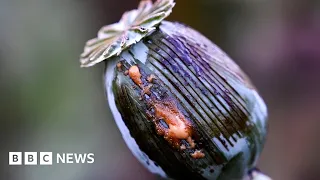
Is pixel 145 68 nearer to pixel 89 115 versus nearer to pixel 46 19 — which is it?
pixel 89 115

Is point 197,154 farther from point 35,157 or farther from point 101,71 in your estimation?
point 101,71

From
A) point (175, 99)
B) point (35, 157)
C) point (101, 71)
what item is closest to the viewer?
point (175, 99)

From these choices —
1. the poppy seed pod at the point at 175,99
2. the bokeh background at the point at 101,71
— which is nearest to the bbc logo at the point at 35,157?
the bokeh background at the point at 101,71

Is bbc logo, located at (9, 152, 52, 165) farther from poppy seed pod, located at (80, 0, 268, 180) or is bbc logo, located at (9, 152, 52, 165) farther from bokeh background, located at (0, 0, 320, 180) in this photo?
poppy seed pod, located at (80, 0, 268, 180)

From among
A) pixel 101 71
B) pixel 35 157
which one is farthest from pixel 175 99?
pixel 101 71

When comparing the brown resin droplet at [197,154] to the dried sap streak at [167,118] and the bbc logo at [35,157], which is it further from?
the bbc logo at [35,157]

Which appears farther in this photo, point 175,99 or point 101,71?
point 101,71

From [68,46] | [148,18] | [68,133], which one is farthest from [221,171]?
[68,46]
